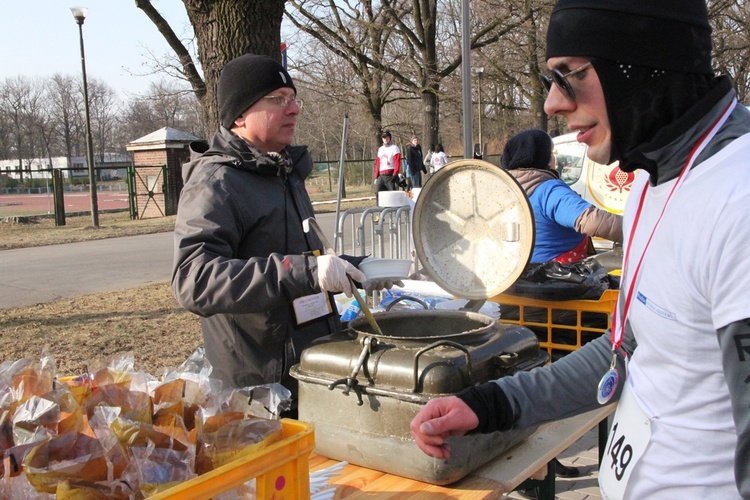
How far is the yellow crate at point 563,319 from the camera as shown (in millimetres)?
3148

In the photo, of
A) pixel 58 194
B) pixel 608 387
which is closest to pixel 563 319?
pixel 608 387

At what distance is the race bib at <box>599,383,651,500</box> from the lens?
1.24m

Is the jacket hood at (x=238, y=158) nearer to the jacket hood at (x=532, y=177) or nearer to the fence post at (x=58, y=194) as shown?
the jacket hood at (x=532, y=177)

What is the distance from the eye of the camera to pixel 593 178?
8156 millimetres

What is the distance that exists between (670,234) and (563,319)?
87.6 inches

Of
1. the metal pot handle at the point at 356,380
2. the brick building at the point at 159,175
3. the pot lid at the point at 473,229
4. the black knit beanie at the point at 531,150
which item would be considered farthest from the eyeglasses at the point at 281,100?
the brick building at the point at 159,175

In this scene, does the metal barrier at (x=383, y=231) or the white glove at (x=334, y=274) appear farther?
the metal barrier at (x=383, y=231)

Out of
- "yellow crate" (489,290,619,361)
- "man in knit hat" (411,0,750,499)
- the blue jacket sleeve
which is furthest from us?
the blue jacket sleeve

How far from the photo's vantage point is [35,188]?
30.0 metres

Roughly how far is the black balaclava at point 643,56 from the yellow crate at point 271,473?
0.83 m

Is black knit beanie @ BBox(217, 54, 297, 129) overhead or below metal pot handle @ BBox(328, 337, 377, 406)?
overhead

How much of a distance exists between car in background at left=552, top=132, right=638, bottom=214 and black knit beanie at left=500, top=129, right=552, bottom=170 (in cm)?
322

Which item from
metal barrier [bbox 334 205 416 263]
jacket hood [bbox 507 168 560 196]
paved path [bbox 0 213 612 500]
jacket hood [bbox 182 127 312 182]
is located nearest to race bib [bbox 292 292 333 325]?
jacket hood [bbox 182 127 312 182]

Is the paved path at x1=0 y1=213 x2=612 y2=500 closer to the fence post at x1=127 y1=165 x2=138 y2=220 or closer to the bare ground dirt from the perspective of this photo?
the bare ground dirt
